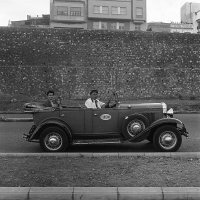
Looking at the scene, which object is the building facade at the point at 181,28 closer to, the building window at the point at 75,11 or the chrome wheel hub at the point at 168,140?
the building window at the point at 75,11

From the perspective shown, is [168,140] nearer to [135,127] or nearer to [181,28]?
[135,127]

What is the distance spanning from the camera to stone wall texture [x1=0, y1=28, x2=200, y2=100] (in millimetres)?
27250

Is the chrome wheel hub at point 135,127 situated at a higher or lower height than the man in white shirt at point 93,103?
lower

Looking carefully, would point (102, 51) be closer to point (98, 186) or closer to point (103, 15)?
point (98, 186)

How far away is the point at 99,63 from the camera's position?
28.2 m

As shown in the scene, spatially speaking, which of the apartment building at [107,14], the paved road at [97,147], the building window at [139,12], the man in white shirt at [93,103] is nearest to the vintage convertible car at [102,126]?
the paved road at [97,147]

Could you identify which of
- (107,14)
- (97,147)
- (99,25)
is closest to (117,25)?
(107,14)

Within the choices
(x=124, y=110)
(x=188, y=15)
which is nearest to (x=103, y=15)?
(x=188, y=15)

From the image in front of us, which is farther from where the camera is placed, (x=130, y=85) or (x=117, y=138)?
(x=130, y=85)

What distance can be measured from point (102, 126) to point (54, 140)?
3.46 ft

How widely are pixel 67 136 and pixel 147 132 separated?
1668 millimetres

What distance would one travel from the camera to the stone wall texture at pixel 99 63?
27.2 meters

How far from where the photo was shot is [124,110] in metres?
8.73

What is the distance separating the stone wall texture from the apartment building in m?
44.9
